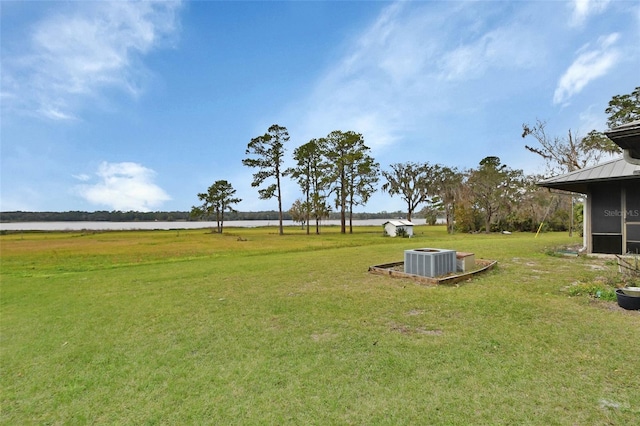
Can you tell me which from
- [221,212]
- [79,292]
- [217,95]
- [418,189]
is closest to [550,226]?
[418,189]

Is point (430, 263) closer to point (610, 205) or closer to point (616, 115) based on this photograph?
point (610, 205)

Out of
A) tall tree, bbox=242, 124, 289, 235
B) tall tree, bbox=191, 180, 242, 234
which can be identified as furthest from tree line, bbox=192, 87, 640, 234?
tall tree, bbox=191, 180, 242, 234

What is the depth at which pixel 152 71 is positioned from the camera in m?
16.2

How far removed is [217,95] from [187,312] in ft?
57.5

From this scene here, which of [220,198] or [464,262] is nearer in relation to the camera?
[464,262]

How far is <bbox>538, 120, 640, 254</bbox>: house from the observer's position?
980cm

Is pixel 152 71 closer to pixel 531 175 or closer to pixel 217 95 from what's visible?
pixel 217 95

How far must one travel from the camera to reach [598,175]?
32.4ft

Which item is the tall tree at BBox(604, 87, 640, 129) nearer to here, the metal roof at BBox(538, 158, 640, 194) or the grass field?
the metal roof at BBox(538, 158, 640, 194)

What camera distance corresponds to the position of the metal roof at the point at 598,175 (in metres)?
9.45

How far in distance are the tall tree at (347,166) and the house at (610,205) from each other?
2415cm

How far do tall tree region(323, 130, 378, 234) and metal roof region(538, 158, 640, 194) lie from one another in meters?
23.8

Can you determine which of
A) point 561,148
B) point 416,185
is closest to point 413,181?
point 416,185

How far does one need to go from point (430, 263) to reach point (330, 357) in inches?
193
